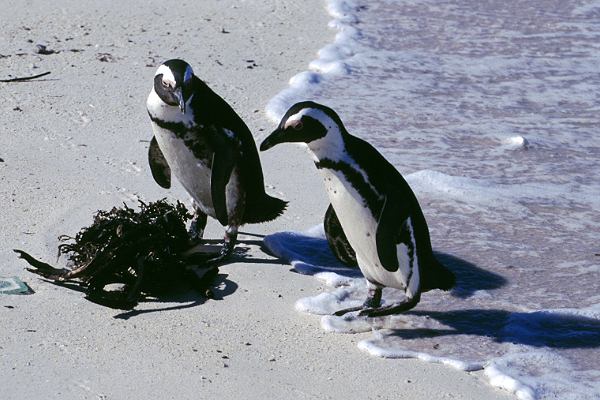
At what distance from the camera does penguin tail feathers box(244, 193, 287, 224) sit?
514 cm

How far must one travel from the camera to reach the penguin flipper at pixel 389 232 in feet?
14.1

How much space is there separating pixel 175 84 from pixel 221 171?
0.37 meters

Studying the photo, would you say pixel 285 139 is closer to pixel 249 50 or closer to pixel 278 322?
pixel 278 322

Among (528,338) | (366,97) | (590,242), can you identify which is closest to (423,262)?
(528,338)

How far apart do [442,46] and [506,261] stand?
3.39 m

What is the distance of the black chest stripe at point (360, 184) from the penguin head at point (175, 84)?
656mm

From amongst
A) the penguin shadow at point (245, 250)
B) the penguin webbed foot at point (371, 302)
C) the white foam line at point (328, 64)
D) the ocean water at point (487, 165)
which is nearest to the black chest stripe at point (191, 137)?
the penguin shadow at point (245, 250)

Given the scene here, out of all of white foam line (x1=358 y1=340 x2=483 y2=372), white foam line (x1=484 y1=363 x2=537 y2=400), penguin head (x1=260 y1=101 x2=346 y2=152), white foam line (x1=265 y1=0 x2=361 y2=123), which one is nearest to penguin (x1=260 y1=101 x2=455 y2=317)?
penguin head (x1=260 y1=101 x2=346 y2=152)

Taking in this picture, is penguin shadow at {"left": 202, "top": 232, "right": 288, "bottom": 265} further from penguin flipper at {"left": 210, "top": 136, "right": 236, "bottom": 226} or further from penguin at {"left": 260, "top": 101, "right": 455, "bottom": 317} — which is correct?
penguin at {"left": 260, "top": 101, "right": 455, "bottom": 317}

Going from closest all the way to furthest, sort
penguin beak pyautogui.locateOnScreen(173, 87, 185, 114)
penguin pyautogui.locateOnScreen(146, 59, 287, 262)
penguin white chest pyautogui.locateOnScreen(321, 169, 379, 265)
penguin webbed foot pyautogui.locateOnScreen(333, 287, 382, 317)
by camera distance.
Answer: penguin white chest pyautogui.locateOnScreen(321, 169, 379, 265)
penguin webbed foot pyautogui.locateOnScreen(333, 287, 382, 317)
penguin beak pyautogui.locateOnScreen(173, 87, 185, 114)
penguin pyautogui.locateOnScreen(146, 59, 287, 262)

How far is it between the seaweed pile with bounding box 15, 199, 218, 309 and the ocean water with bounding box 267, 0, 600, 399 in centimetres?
48

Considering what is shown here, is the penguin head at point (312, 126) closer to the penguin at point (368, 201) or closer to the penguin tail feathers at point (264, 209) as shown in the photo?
the penguin at point (368, 201)

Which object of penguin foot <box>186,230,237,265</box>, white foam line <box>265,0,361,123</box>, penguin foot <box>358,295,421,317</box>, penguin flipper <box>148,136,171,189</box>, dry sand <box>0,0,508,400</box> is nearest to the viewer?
dry sand <box>0,0,508,400</box>

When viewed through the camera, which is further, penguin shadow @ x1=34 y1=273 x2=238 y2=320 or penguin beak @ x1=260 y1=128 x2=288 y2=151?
penguin shadow @ x1=34 y1=273 x2=238 y2=320
